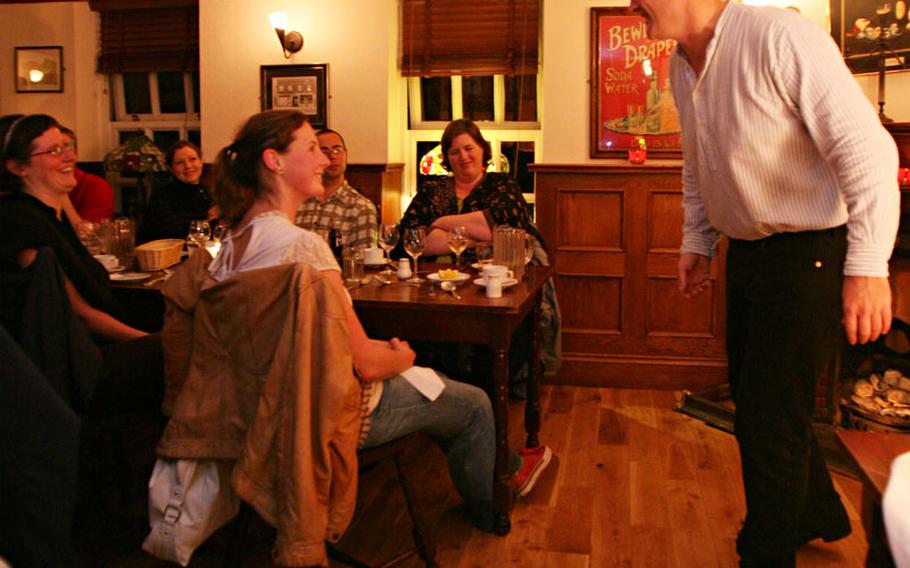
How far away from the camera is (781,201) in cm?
176

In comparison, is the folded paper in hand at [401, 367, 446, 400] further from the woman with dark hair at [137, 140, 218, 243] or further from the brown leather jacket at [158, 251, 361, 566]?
the woman with dark hair at [137, 140, 218, 243]

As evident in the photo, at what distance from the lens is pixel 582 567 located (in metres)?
2.34

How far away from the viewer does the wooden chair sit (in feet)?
6.51

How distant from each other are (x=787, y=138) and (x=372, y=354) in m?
1.03

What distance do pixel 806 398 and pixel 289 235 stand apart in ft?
4.01

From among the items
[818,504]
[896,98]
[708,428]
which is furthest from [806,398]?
[896,98]

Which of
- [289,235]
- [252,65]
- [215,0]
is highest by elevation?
[215,0]

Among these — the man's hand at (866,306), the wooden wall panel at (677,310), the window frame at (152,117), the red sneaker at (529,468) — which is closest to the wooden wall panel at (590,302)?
the wooden wall panel at (677,310)

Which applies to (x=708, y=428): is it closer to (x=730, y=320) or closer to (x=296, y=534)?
(x=730, y=320)

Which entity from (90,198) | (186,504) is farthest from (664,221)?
(90,198)

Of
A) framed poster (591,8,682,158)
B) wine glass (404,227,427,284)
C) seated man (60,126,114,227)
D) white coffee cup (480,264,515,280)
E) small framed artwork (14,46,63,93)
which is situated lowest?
white coffee cup (480,264,515,280)

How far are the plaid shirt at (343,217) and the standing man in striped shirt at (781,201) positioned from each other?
2.14m

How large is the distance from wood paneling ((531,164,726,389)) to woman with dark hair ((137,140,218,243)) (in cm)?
178

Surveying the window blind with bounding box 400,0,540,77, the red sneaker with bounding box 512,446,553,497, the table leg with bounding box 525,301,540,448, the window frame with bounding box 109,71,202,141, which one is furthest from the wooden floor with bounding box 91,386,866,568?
the window frame with bounding box 109,71,202,141
